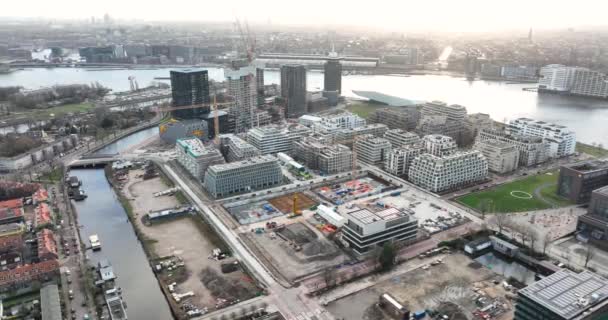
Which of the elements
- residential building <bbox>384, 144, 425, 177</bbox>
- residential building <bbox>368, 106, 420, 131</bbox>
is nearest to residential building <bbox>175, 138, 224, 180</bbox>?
residential building <bbox>384, 144, 425, 177</bbox>

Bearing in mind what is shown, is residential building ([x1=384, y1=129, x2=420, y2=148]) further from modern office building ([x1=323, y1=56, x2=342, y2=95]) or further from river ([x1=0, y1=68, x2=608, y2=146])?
modern office building ([x1=323, y1=56, x2=342, y2=95])

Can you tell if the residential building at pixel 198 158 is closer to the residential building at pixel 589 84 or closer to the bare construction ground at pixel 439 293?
the bare construction ground at pixel 439 293

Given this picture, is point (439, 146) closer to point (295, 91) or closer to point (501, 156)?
point (501, 156)

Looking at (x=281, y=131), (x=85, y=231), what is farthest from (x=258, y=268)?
(x=281, y=131)

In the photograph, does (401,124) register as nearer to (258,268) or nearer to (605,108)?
(258,268)

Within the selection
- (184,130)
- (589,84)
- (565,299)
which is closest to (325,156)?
(184,130)
